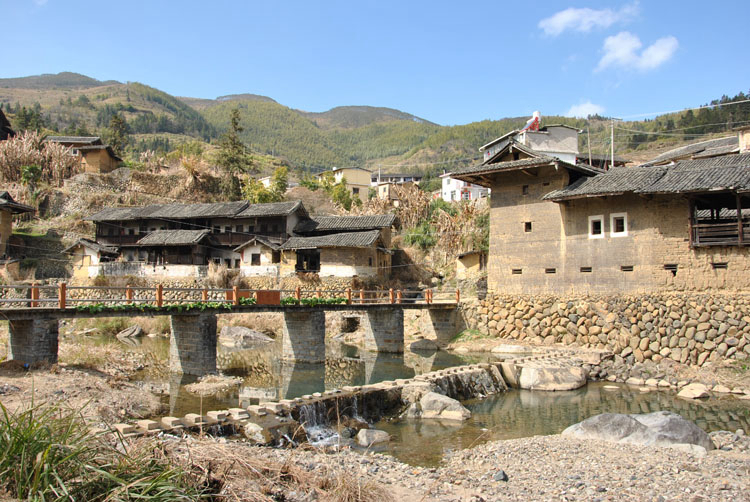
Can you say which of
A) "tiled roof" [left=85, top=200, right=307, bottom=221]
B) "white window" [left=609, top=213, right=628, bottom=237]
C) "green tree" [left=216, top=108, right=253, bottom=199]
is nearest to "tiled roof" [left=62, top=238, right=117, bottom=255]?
"tiled roof" [left=85, top=200, right=307, bottom=221]

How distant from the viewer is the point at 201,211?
4688 centimetres

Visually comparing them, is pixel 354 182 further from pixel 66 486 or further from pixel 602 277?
pixel 66 486

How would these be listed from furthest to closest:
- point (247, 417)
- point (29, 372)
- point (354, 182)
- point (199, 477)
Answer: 1. point (354, 182)
2. point (29, 372)
3. point (247, 417)
4. point (199, 477)

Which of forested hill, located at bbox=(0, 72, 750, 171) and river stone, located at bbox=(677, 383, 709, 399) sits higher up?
forested hill, located at bbox=(0, 72, 750, 171)

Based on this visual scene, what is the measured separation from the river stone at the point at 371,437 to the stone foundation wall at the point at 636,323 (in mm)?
14608

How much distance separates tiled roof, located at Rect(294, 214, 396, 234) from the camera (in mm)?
42469

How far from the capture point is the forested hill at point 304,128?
7919 cm

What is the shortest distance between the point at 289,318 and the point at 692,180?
64.6ft

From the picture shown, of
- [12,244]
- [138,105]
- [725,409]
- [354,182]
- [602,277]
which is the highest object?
[138,105]

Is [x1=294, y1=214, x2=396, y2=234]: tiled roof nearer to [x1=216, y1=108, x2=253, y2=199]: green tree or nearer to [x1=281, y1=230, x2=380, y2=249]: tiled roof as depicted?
[x1=281, y1=230, x2=380, y2=249]: tiled roof

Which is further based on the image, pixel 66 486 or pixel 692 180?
pixel 692 180

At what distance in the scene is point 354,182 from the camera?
7431 cm

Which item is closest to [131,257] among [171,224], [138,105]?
[171,224]

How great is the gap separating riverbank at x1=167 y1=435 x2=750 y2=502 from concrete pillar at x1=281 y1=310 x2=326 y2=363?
45.8 ft
